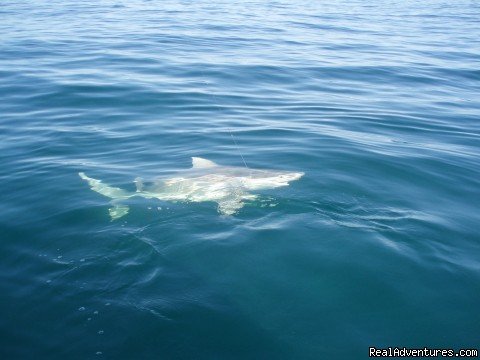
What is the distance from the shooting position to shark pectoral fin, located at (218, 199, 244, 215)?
10.2m

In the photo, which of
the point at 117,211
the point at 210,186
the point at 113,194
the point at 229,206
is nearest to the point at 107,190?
the point at 113,194

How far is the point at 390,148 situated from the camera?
14031 mm

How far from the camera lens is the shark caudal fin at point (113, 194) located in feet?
33.3

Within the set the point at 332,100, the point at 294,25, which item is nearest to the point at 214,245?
the point at 332,100

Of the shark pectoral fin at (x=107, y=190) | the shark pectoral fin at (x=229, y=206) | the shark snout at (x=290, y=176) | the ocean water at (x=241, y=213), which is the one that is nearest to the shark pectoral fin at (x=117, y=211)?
the ocean water at (x=241, y=213)

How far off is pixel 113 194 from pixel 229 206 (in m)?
2.92

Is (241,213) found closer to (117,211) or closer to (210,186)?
(210,186)

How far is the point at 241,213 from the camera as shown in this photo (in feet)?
33.3

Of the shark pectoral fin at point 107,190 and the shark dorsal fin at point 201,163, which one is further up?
the shark dorsal fin at point 201,163

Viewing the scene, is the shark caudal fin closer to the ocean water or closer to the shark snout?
the ocean water

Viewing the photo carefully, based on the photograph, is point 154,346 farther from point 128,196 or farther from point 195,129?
point 195,129

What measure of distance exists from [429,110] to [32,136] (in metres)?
14.8

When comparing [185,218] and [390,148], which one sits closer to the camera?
[185,218]

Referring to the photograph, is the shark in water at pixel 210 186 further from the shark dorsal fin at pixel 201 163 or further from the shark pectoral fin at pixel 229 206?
the shark dorsal fin at pixel 201 163
